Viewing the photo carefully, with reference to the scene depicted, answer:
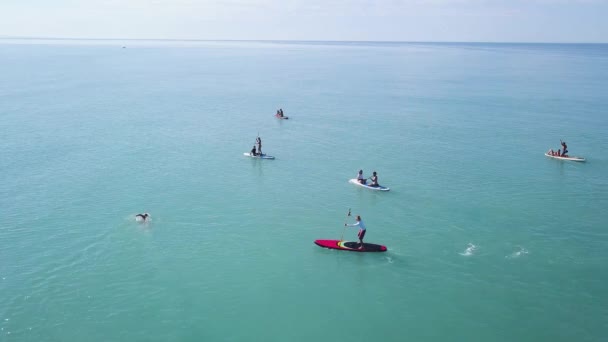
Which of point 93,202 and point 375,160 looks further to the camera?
point 375,160

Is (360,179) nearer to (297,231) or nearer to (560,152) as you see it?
(297,231)

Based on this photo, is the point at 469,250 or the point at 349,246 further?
the point at 469,250

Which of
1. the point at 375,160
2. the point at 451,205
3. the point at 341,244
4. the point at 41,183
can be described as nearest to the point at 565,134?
the point at 375,160

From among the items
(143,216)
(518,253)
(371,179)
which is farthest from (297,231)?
(518,253)

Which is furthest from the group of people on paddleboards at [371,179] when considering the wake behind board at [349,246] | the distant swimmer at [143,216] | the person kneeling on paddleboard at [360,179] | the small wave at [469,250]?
the distant swimmer at [143,216]

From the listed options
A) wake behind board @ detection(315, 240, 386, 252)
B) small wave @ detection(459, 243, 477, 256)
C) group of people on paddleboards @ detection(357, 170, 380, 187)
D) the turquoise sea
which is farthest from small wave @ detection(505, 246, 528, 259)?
group of people on paddleboards @ detection(357, 170, 380, 187)

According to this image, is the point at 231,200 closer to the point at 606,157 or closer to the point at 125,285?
the point at 125,285

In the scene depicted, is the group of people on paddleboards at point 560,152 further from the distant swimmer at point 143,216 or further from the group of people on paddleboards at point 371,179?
the distant swimmer at point 143,216
